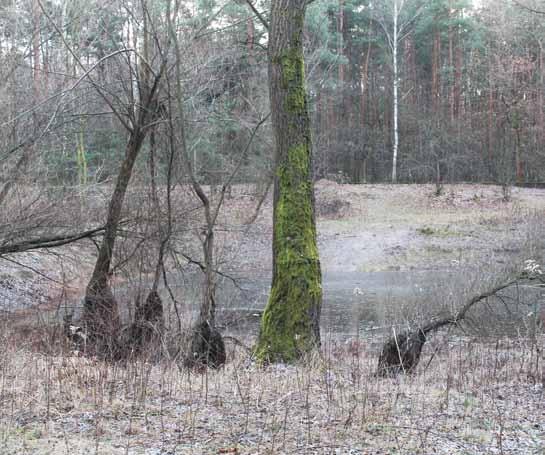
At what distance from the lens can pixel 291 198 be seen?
28.0ft

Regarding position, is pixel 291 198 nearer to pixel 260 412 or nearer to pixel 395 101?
pixel 260 412

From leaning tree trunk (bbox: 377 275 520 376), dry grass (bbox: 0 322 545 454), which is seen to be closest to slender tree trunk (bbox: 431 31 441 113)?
leaning tree trunk (bbox: 377 275 520 376)

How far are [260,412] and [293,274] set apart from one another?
350 centimetres

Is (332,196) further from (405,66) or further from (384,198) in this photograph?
(405,66)

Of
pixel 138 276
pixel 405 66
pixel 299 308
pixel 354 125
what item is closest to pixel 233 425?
pixel 299 308

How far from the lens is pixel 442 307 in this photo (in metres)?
8.29

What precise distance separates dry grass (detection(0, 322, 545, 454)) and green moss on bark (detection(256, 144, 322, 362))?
1.22 metres

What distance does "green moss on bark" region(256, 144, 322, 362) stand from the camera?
26.9 ft

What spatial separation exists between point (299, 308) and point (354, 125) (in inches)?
1245

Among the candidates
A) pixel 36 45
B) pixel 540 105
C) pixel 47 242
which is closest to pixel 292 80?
pixel 47 242

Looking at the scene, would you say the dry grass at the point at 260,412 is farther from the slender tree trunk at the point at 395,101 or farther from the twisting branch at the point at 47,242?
the slender tree trunk at the point at 395,101

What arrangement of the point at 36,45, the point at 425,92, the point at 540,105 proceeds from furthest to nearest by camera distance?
1. the point at 425,92
2. the point at 540,105
3. the point at 36,45

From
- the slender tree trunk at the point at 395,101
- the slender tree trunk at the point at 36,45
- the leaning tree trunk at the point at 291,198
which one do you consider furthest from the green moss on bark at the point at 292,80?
the slender tree trunk at the point at 395,101

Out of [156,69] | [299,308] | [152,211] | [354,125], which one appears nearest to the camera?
[299,308]
